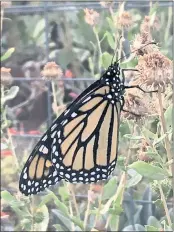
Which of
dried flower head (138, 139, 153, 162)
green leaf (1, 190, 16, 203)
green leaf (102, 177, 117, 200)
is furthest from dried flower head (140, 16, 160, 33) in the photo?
green leaf (1, 190, 16, 203)

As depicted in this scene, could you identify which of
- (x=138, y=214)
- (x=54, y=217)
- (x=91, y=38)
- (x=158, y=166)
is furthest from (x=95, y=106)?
(x=91, y=38)

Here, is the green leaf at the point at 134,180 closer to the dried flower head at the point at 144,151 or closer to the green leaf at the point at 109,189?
the green leaf at the point at 109,189

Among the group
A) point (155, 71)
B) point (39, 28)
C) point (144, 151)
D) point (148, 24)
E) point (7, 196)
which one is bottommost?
point (7, 196)

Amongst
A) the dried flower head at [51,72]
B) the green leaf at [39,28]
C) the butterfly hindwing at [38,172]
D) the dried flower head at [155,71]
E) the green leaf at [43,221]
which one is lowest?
the green leaf at [43,221]

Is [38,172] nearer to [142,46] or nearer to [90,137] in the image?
[90,137]

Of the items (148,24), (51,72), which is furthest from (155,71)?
(51,72)

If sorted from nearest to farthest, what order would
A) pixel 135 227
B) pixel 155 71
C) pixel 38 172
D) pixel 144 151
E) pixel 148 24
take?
pixel 155 71, pixel 144 151, pixel 38 172, pixel 148 24, pixel 135 227

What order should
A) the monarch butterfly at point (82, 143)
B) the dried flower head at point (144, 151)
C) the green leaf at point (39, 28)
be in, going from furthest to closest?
the green leaf at point (39, 28)
the monarch butterfly at point (82, 143)
the dried flower head at point (144, 151)

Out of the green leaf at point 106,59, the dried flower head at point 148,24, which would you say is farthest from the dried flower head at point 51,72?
the dried flower head at point 148,24
